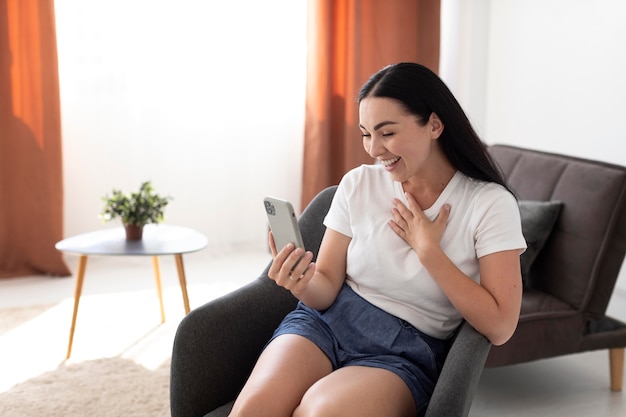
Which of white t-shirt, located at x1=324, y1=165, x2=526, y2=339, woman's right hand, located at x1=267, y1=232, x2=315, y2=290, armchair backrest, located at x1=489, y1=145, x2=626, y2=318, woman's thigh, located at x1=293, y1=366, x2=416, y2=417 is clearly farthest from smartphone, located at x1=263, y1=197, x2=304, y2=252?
armchair backrest, located at x1=489, y1=145, x2=626, y2=318

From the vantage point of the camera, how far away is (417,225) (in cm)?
181

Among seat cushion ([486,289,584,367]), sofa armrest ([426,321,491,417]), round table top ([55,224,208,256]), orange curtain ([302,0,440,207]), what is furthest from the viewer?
orange curtain ([302,0,440,207])

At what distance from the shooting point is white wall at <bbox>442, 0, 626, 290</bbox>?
3.65 meters

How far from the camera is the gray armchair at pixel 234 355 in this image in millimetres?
1605

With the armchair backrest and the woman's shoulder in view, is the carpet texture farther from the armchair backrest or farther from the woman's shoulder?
the armchair backrest

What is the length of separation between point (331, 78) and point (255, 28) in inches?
18.4

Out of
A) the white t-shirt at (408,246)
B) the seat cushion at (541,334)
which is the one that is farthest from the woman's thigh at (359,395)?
the seat cushion at (541,334)

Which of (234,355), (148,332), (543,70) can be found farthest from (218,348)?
(543,70)

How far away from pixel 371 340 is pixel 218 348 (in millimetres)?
328

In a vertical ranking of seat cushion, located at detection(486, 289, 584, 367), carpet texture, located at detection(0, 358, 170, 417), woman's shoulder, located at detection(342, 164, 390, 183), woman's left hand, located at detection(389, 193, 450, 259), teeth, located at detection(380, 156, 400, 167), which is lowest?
carpet texture, located at detection(0, 358, 170, 417)

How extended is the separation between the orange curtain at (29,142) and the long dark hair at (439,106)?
2369mm

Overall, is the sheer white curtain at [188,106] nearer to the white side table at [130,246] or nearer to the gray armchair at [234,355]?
the white side table at [130,246]

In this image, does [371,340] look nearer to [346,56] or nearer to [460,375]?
[460,375]

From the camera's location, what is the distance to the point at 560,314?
8.49 feet
